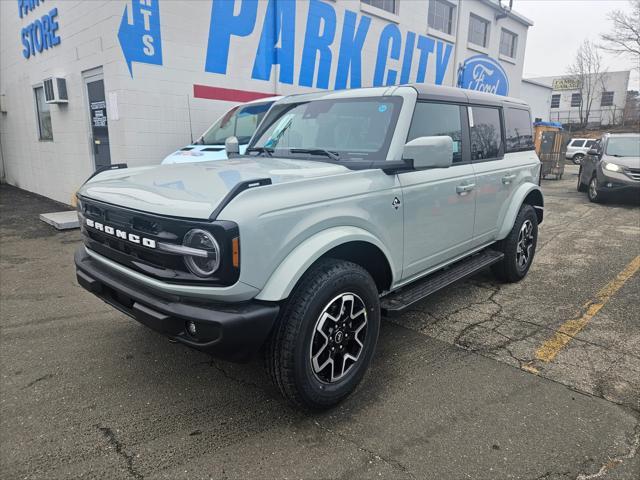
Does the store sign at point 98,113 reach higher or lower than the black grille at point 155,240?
higher

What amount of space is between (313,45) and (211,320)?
10055mm

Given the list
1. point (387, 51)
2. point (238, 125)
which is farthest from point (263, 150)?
point (387, 51)

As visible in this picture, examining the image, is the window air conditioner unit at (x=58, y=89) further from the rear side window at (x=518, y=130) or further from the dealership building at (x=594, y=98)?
the dealership building at (x=594, y=98)

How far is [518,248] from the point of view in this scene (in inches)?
193

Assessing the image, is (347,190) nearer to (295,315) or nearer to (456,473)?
(295,315)

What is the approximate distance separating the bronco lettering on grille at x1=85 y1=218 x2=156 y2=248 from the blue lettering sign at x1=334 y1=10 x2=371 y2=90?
9760 mm

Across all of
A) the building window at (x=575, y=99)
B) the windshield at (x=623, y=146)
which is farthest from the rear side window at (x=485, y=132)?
the building window at (x=575, y=99)

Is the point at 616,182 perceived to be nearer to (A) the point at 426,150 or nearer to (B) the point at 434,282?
(B) the point at 434,282

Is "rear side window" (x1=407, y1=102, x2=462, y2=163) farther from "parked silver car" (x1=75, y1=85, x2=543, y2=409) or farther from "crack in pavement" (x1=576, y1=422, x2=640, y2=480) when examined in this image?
"crack in pavement" (x1=576, y1=422, x2=640, y2=480)

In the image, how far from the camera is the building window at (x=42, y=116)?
10.8 meters

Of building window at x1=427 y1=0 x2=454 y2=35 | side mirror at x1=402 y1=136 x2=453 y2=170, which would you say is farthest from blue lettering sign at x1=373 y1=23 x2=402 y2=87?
side mirror at x1=402 y1=136 x2=453 y2=170

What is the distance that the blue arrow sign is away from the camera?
25.1ft

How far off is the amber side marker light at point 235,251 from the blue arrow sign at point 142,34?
693cm

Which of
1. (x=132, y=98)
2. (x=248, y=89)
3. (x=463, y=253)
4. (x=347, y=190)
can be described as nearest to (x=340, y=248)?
(x=347, y=190)
